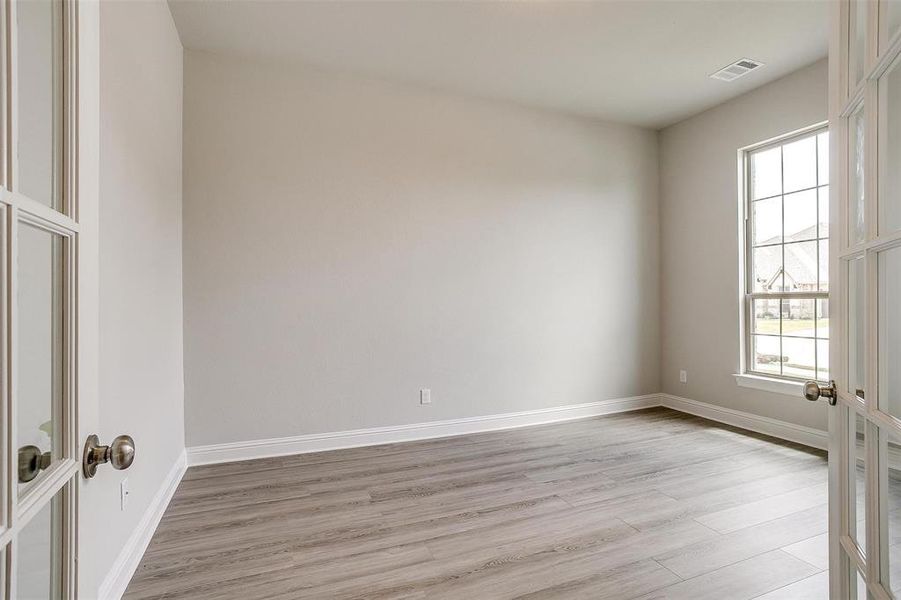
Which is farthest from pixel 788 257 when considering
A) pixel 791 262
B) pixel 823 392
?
pixel 823 392

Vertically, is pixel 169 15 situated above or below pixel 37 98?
above

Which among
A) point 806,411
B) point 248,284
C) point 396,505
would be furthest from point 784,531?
point 248,284

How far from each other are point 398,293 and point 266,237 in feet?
3.58

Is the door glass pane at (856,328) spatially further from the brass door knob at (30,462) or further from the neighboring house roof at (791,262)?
the neighboring house roof at (791,262)

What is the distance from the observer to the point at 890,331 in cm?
82

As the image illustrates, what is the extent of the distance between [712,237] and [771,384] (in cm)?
142

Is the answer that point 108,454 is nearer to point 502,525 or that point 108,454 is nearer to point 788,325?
point 502,525

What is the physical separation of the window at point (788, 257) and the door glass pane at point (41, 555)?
4381 millimetres

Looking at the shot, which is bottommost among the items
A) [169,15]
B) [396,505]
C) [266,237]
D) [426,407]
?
[396,505]

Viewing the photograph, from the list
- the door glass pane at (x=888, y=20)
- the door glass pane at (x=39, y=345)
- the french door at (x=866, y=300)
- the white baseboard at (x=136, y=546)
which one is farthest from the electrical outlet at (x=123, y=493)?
the door glass pane at (x=888, y=20)

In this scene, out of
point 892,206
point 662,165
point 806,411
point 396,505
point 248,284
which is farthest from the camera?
point 662,165

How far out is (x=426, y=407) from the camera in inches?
147

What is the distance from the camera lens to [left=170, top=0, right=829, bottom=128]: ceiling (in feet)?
9.04

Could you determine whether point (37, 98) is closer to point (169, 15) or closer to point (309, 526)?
point (309, 526)
